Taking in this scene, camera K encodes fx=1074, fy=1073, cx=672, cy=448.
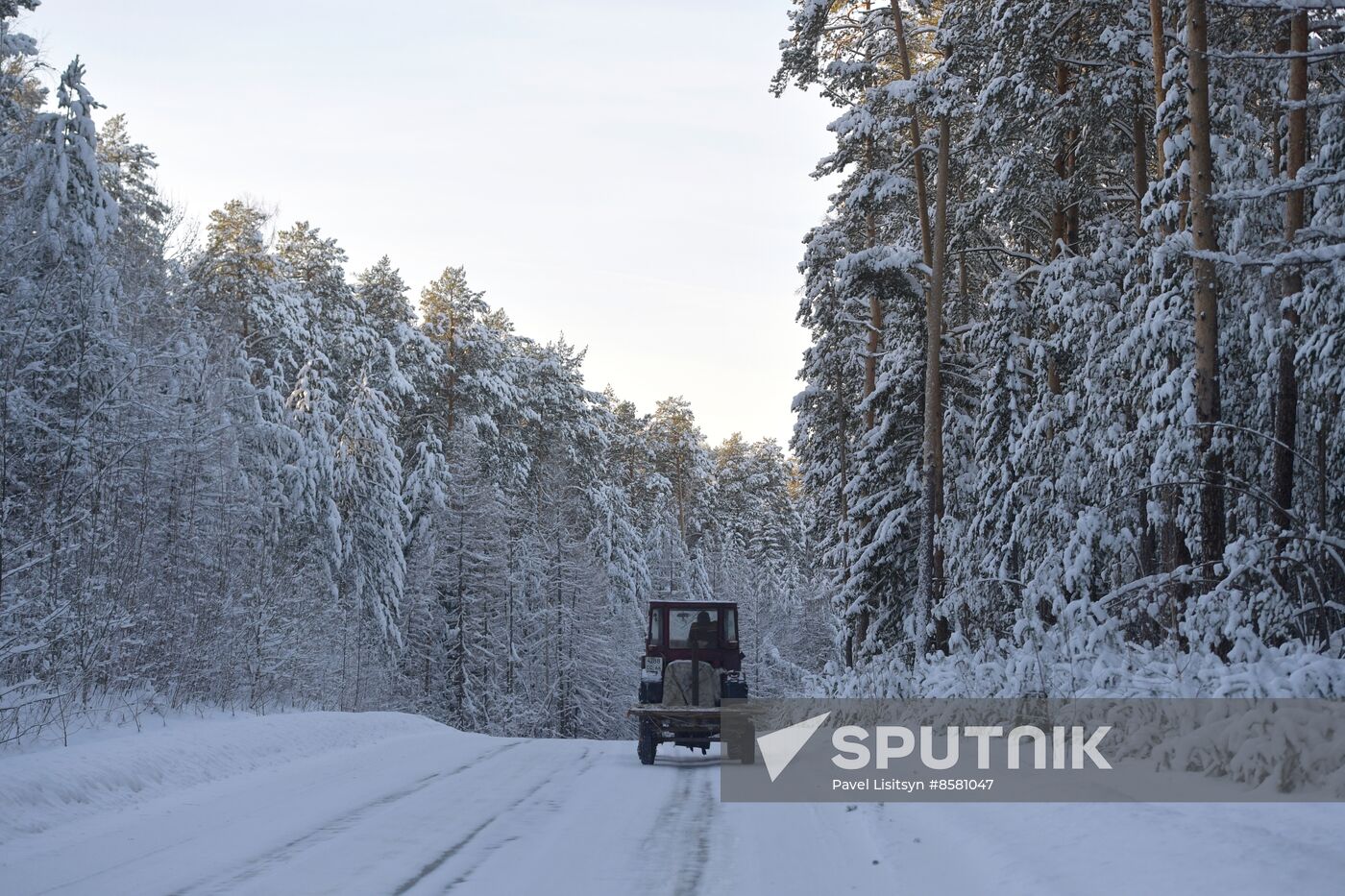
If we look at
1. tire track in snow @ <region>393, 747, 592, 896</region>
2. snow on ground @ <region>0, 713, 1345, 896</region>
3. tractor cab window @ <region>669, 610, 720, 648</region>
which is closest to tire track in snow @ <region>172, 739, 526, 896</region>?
snow on ground @ <region>0, 713, 1345, 896</region>

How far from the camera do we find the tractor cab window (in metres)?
16.6

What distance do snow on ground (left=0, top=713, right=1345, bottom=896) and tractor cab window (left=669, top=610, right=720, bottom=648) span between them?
5.05 m

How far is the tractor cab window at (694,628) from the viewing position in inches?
654

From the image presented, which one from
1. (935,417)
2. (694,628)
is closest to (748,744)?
(694,628)

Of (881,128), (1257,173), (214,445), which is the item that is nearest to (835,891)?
(1257,173)

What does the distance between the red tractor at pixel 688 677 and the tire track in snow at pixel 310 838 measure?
3111 mm

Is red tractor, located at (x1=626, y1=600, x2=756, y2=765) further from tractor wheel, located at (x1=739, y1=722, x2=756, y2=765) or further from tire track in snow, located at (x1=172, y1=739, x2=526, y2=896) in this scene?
tire track in snow, located at (x1=172, y1=739, x2=526, y2=896)

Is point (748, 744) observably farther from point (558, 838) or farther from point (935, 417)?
point (935, 417)

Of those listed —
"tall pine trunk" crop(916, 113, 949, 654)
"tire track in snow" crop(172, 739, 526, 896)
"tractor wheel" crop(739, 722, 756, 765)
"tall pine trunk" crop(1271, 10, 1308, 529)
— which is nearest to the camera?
"tire track in snow" crop(172, 739, 526, 896)

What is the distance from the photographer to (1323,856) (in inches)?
195

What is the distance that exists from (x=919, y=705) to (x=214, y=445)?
13.4 m

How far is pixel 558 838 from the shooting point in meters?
7.78

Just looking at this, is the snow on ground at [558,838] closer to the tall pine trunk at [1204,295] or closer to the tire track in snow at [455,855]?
the tire track in snow at [455,855]

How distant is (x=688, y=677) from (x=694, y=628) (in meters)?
1.07
